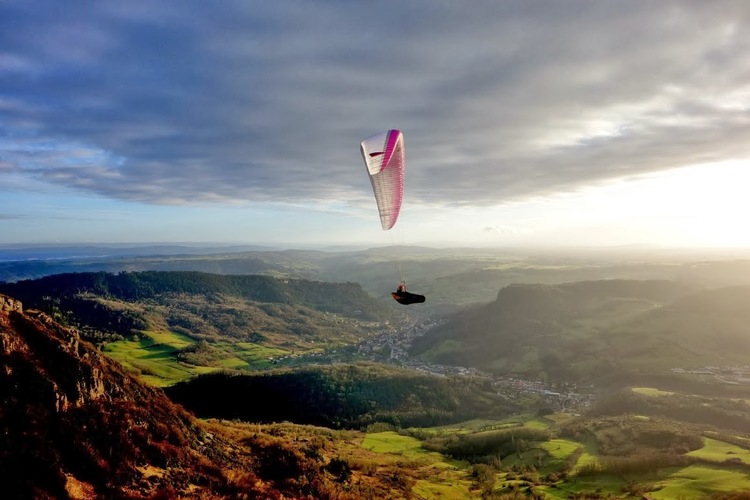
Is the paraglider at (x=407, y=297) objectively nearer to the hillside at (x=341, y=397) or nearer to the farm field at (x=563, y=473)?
the farm field at (x=563, y=473)

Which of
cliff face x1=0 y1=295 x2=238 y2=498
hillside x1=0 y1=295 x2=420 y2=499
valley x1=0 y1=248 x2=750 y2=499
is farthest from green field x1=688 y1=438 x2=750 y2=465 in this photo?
cliff face x1=0 y1=295 x2=238 y2=498

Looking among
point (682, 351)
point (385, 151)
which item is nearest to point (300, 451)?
point (385, 151)

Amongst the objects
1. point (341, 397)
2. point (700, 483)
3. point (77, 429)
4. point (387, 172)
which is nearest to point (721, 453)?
point (700, 483)

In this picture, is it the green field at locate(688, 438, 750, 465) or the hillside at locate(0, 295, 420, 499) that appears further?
the green field at locate(688, 438, 750, 465)

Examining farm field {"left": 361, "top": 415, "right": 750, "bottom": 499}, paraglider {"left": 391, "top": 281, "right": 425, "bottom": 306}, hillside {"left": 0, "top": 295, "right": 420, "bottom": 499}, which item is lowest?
farm field {"left": 361, "top": 415, "right": 750, "bottom": 499}

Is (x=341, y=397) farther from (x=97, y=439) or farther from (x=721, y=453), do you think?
(x=97, y=439)

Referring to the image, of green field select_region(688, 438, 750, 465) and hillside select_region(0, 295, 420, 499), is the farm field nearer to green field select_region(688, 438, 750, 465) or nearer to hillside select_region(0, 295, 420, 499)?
green field select_region(688, 438, 750, 465)
